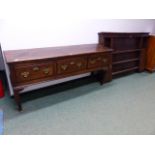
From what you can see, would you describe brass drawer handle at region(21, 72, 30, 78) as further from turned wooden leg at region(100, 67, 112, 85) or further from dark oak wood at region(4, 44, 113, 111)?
turned wooden leg at region(100, 67, 112, 85)

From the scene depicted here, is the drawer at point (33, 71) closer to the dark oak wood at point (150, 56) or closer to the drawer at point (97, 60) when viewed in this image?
the drawer at point (97, 60)

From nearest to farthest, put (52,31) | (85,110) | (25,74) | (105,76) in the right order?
(25,74) < (85,110) < (52,31) < (105,76)

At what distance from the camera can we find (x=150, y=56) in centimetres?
329

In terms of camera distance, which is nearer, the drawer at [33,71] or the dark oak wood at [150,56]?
the drawer at [33,71]

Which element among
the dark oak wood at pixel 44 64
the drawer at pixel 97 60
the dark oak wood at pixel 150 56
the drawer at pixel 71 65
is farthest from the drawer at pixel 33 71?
the dark oak wood at pixel 150 56

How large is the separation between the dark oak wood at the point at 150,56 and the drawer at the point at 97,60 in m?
1.40

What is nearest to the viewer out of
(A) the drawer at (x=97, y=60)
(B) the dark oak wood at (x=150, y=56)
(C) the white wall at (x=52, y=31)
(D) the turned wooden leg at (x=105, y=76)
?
(C) the white wall at (x=52, y=31)

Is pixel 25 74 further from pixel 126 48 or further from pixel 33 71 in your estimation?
pixel 126 48

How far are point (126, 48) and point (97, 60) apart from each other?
1.02 meters

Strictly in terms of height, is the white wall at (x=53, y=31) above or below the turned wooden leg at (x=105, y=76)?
above

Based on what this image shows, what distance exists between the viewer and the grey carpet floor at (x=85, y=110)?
1.71 meters

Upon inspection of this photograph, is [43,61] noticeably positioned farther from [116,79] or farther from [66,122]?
[116,79]

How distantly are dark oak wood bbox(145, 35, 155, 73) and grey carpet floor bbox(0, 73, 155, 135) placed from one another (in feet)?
2.38

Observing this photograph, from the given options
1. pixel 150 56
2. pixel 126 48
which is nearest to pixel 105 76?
pixel 126 48
